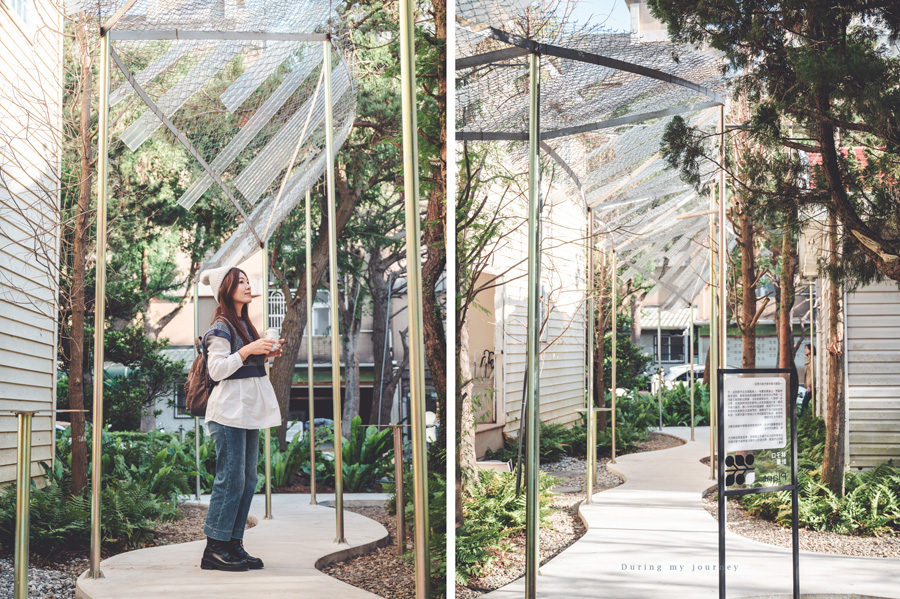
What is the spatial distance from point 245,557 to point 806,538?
2.35m

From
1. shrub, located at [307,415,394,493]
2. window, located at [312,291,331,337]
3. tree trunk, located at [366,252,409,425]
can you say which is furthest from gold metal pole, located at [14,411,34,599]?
window, located at [312,291,331,337]

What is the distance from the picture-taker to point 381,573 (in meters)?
2.79

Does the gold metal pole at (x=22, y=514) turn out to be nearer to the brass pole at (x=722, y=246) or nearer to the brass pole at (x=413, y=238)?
the brass pole at (x=413, y=238)

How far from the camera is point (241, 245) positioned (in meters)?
3.13

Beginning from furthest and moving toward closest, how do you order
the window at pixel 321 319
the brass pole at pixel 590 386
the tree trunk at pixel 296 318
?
the window at pixel 321 319 → the tree trunk at pixel 296 318 → the brass pole at pixel 590 386

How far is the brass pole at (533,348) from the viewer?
244cm

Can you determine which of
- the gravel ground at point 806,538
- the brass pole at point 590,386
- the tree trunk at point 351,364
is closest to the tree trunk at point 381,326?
the tree trunk at point 351,364

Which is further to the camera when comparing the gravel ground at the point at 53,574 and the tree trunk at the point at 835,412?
the tree trunk at the point at 835,412

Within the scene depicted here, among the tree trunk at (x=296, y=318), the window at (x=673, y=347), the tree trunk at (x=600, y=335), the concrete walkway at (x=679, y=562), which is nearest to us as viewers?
the concrete walkway at (x=679, y=562)

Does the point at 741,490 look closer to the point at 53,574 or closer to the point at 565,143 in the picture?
the point at 565,143

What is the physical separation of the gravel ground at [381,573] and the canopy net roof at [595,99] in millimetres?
1526

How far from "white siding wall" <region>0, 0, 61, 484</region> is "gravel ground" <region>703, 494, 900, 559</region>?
260cm

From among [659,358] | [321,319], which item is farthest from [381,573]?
[321,319]

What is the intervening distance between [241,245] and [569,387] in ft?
5.69
